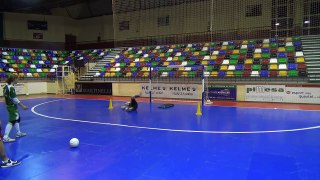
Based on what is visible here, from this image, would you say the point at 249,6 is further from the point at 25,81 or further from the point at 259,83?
the point at 25,81

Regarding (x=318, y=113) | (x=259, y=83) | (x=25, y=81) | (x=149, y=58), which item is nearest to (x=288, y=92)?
(x=259, y=83)

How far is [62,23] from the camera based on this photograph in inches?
1147

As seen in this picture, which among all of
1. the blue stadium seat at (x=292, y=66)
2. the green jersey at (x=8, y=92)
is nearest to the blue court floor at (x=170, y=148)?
the green jersey at (x=8, y=92)

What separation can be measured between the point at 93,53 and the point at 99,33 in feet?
10.8

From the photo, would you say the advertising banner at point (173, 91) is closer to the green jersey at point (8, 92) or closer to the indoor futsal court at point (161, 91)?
the indoor futsal court at point (161, 91)

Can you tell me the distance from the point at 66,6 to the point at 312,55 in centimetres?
2518

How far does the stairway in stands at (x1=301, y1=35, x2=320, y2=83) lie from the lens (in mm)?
15039

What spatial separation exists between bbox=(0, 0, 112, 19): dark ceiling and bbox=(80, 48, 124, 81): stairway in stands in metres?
5.29

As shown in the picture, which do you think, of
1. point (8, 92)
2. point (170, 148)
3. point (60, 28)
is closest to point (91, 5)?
point (60, 28)

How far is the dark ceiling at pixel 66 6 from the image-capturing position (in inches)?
902

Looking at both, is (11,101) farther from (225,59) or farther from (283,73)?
(225,59)

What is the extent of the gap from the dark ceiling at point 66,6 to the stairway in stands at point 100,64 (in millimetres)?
5291

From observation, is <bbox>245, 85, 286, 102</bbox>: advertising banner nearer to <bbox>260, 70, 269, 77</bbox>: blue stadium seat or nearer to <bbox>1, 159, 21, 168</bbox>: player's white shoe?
<bbox>260, 70, 269, 77</bbox>: blue stadium seat

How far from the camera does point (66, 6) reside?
28.4 meters
